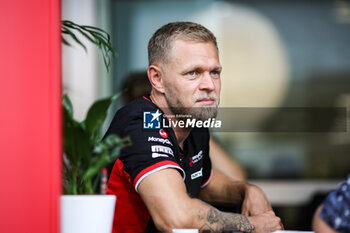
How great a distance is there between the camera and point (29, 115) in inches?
56.7

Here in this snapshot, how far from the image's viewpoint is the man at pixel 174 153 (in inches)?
66.5

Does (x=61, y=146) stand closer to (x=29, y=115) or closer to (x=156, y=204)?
(x=29, y=115)

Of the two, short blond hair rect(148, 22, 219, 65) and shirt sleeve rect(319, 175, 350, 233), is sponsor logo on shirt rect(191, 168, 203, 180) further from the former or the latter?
shirt sleeve rect(319, 175, 350, 233)

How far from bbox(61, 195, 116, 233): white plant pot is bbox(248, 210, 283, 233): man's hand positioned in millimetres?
623

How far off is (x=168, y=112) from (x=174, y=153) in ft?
0.64

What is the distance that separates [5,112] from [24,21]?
0.28m

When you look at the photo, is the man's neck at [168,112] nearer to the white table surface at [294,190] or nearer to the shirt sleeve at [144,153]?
the shirt sleeve at [144,153]

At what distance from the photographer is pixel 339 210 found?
4.14 ft

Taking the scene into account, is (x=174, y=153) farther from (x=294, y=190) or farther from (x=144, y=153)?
(x=294, y=190)

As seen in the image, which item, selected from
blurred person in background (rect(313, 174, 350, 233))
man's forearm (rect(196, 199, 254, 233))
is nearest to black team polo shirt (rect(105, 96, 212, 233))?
Result: man's forearm (rect(196, 199, 254, 233))

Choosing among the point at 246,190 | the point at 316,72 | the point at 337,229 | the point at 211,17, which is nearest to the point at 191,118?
the point at 246,190

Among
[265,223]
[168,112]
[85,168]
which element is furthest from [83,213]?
[265,223]

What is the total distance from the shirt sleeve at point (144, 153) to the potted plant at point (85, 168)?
131 millimetres

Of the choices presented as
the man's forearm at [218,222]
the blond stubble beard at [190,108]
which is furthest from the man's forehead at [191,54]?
the man's forearm at [218,222]
